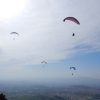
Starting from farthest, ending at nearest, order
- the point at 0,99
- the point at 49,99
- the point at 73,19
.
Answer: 1. the point at 49,99
2. the point at 0,99
3. the point at 73,19

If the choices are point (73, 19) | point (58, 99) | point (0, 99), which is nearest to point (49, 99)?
point (58, 99)

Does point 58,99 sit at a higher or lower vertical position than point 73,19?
lower

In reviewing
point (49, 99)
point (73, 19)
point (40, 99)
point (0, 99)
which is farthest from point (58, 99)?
point (73, 19)

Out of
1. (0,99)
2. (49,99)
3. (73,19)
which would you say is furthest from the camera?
(49,99)

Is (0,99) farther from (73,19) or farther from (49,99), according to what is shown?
(49,99)

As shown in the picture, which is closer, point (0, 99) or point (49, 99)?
point (0, 99)

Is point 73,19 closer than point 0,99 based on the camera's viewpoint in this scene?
Yes

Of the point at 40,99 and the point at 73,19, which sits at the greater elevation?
the point at 73,19

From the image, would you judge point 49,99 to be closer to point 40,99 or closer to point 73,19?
point 40,99
